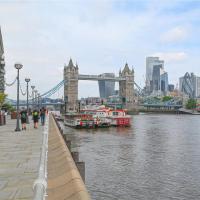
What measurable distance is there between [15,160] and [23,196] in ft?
17.8

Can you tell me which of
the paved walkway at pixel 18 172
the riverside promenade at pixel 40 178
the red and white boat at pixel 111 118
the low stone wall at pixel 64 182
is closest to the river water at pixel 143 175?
the paved walkway at pixel 18 172

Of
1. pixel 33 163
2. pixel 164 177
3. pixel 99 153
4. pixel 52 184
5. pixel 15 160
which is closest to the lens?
pixel 52 184

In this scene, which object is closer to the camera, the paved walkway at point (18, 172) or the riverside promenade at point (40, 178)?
the riverside promenade at point (40, 178)

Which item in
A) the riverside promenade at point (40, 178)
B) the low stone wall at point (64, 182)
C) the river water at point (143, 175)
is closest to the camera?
the riverside promenade at point (40, 178)

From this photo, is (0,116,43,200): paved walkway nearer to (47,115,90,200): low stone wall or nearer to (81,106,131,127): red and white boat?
(47,115,90,200): low stone wall

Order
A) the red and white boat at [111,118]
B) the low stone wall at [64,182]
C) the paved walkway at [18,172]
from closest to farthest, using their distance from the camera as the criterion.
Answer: the low stone wall at [64,182] → the paved walkway at [18,172] → the red and white boat at [111,118]

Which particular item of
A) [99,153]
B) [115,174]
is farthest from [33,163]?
[99,153]

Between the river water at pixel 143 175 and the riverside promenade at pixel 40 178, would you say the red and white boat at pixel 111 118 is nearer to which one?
the river water at pixel 143 175

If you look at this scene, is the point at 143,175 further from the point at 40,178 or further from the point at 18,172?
the point at 40,178

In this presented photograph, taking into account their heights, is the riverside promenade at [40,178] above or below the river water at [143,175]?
above

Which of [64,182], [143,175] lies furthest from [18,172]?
[143,175]

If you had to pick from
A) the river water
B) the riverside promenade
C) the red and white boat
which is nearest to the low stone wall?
the riverside promenade

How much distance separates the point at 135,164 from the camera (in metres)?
23.2

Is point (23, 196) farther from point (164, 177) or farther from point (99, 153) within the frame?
point (99, 153)
